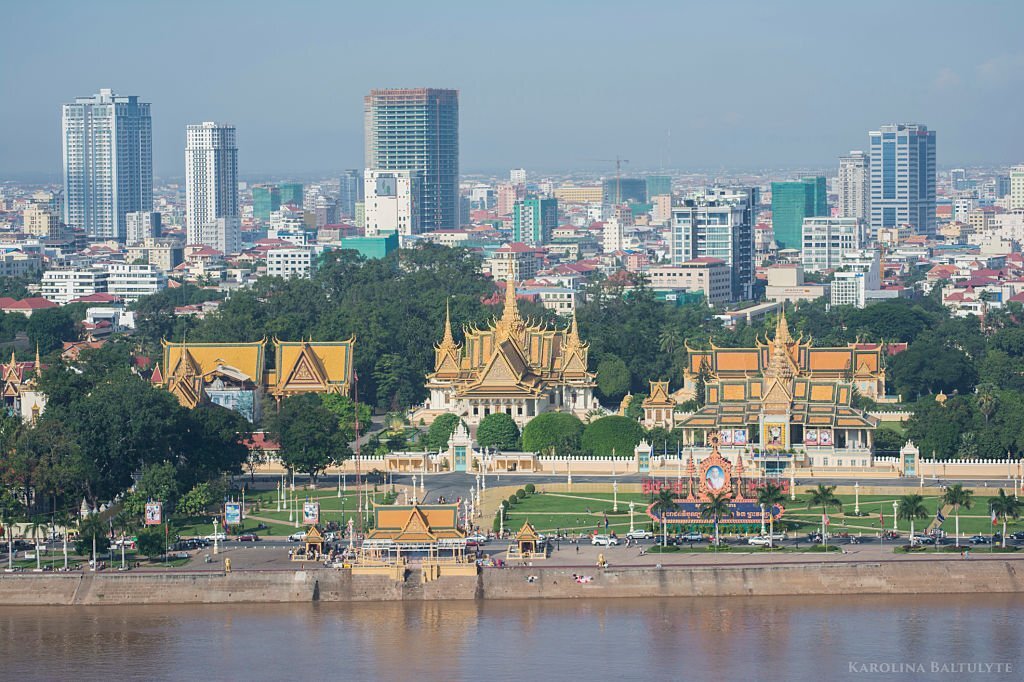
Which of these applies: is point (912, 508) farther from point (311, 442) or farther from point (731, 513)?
point (311, 442)

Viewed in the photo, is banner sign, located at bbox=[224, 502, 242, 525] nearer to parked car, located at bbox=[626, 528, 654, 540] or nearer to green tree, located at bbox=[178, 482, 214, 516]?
green tree, located at bbox=[178, 482, 214, 516]

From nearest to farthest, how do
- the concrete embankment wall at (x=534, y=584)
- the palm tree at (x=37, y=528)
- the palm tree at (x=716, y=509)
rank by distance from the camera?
the concrete embankment wall at (x=534, y=584)
the palm tree at (x=716, y=509)
the palm tree at (x=37, y=528)

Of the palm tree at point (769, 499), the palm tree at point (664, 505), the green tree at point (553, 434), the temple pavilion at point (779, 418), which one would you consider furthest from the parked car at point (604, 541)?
the green tree at point (553, 434)

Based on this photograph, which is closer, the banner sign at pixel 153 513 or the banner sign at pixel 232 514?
the banner sign at pixel 153 513

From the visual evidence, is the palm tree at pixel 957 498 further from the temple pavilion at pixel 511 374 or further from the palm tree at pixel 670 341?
the palm tree at pixel 670 341

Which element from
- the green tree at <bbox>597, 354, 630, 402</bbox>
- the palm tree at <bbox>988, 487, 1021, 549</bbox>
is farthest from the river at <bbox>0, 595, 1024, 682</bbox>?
the green tree at <bbox>597, 354, 630, 402</bbox>

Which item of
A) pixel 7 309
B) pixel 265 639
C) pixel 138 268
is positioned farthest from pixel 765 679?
pixel 138 268

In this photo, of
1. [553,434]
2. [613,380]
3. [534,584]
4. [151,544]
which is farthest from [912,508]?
[613,380]
